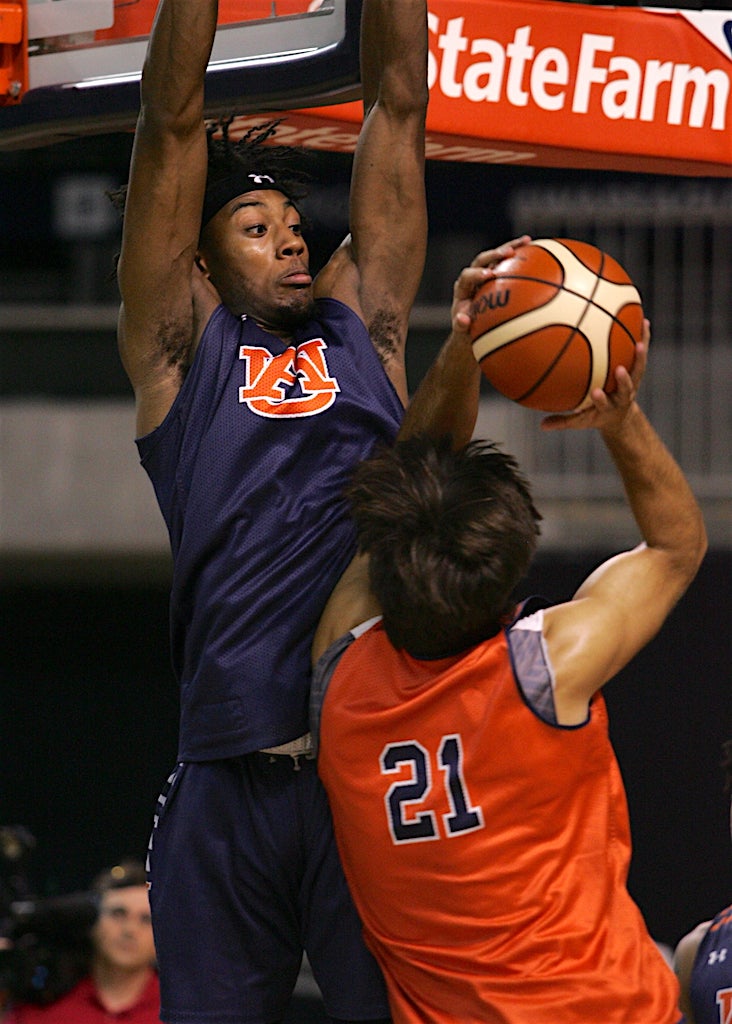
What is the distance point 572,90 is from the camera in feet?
13.0

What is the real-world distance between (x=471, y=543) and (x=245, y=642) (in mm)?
591

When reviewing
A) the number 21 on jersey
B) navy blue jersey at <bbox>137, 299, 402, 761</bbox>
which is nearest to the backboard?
navy blue jersey at <bbox>137, 299, 402, 761</bbox>

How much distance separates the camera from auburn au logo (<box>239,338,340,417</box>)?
2740 mm

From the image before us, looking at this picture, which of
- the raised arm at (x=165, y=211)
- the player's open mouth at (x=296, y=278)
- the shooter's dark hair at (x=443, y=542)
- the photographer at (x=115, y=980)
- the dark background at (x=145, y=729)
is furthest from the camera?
the dark background at (x=145, y=729)

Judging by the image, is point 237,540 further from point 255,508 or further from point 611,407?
point 611,407

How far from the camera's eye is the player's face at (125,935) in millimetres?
5375

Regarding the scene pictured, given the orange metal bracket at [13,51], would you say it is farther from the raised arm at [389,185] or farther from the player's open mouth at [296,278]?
the player's open mouth at [296,278]

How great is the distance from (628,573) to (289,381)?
792 millimetres

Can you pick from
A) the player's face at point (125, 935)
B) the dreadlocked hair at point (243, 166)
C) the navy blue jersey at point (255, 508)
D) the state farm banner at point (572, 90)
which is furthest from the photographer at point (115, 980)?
the dreadlocked hair at point (243, 166)

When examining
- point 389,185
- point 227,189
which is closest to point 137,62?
point 227,189

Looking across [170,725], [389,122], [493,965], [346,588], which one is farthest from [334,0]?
[170,725]

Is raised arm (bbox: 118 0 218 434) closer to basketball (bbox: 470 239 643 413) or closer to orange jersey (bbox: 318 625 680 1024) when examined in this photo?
basketball (bbox: 470 239 643 413)

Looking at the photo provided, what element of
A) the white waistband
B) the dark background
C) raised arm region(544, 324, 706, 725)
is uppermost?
raised arm region(544, 324, 706, 725)

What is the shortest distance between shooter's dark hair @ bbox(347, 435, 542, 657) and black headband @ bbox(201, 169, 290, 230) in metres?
0.78
